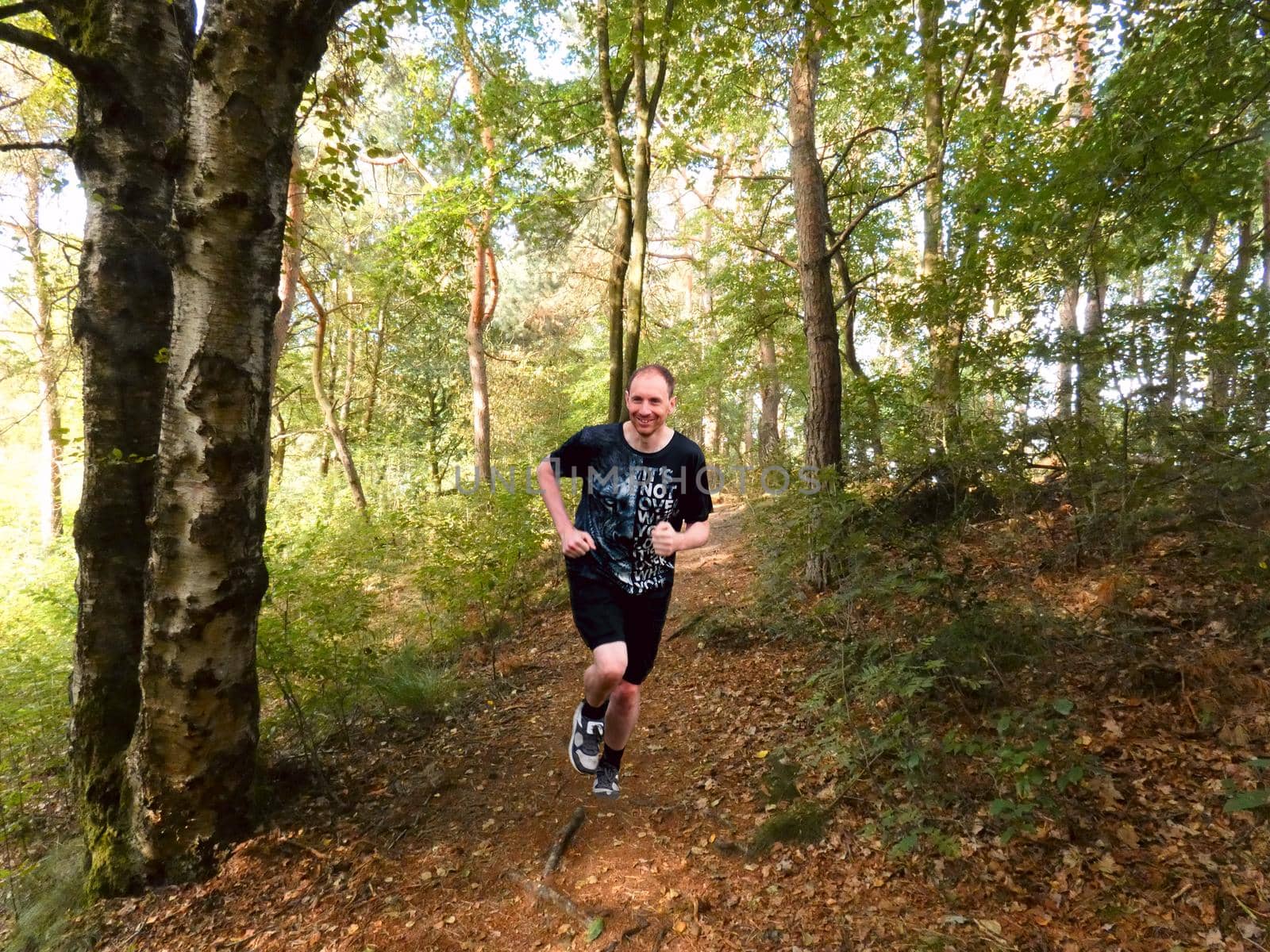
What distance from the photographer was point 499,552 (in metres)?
6.89

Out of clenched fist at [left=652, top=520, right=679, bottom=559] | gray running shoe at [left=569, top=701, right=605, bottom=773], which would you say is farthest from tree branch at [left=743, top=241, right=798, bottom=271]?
gray running shoe at [left=569, top=701, right=605, bottom=773]

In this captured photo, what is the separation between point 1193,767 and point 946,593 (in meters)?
1.36

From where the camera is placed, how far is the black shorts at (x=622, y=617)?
292 centimetres

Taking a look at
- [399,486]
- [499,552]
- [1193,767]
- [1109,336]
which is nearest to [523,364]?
[399,486]

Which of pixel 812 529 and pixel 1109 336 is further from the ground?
pixel 1109 336

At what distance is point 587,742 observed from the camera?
3371 millimetres

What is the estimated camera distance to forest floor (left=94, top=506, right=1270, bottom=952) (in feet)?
7.65

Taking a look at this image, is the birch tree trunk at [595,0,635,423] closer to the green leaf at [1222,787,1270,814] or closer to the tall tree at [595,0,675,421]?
the tall tree at [595,0,675,421]

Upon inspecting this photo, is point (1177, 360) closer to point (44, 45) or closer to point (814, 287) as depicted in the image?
point (814, 287)

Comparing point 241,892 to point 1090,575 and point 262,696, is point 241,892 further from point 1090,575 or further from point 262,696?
point 1090,575

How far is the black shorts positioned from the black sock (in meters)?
0.29

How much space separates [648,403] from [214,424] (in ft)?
6.91

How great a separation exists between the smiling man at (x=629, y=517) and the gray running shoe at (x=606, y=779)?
1.96 ft

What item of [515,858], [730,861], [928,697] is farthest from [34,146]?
[928,697]
